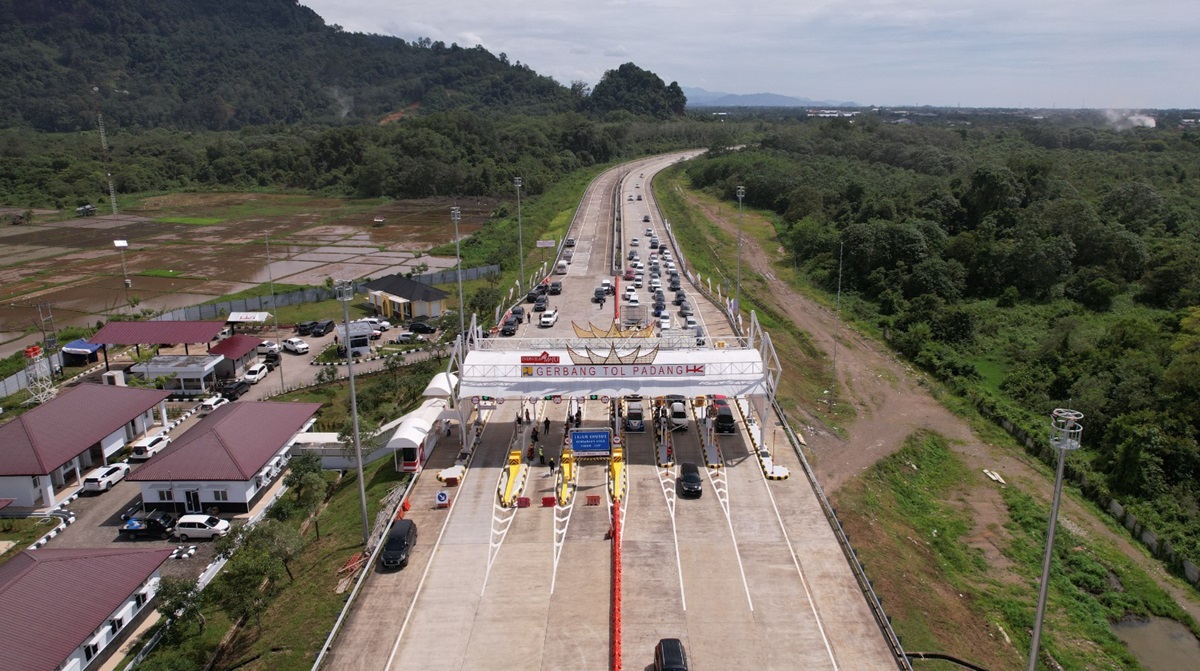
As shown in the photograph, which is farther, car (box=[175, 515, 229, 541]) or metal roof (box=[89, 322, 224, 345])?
metal roof (box=[89, 322, 224, 345])

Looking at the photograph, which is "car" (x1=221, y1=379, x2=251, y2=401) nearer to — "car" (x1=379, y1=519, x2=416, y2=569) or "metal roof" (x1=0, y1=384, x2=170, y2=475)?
"metal roof" (x1=0, y1=384, x2=170, y2=475)

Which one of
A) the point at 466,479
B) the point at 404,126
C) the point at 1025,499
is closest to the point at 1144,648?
the point at 1025,499

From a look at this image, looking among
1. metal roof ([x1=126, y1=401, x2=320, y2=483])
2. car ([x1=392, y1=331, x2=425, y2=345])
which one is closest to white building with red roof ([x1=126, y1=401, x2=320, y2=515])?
metal roof ([x1=126, y1=401, x2=320, y2=483])

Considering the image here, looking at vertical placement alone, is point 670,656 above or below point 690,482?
below

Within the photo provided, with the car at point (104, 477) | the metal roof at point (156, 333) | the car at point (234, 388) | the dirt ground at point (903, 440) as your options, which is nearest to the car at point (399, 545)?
the car at point (104, 477)

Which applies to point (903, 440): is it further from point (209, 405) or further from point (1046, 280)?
point (209, 405)

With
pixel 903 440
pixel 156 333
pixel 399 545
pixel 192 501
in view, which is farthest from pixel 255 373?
pixel 903 440
